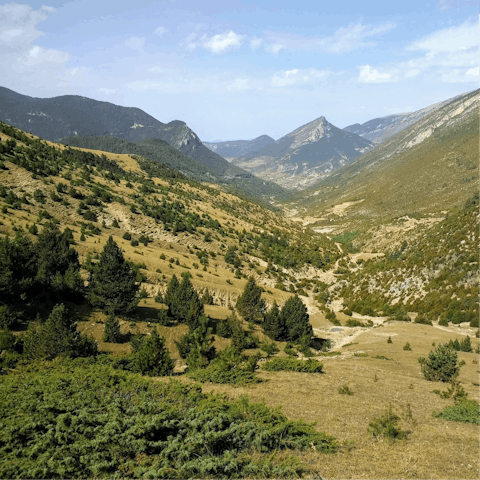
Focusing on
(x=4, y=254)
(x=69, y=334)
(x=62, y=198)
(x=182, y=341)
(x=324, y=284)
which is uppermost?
(x=62, y=198)

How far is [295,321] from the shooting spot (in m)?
27.8

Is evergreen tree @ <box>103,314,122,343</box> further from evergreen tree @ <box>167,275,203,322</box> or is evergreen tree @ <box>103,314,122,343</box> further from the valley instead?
evergreen tree @ <box>167,275,203,322</box>

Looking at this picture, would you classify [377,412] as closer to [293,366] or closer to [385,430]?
[385,430]

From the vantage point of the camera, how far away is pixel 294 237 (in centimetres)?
8312

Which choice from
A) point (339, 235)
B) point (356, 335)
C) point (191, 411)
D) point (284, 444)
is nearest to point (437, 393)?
point (284, 444)

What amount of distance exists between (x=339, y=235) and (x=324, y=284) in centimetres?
5131

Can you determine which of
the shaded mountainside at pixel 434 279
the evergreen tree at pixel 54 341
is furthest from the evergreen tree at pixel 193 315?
the shaded mountainside at pixel 434 279

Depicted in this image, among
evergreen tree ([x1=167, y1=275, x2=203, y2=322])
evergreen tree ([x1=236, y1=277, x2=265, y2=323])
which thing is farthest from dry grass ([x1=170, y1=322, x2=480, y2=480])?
evergreen tree ([x1=236, y1=277, x2=265, y2=323])

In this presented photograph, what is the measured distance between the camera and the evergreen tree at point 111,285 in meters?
22.5

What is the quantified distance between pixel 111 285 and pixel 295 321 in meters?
16.5

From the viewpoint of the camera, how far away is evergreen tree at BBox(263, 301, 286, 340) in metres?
27.2

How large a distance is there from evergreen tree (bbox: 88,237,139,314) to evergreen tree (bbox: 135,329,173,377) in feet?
25.7

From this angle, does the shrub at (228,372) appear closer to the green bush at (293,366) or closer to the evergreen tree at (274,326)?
the green bush at (293,366)

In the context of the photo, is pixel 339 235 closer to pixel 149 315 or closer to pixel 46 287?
pixel 149 315
